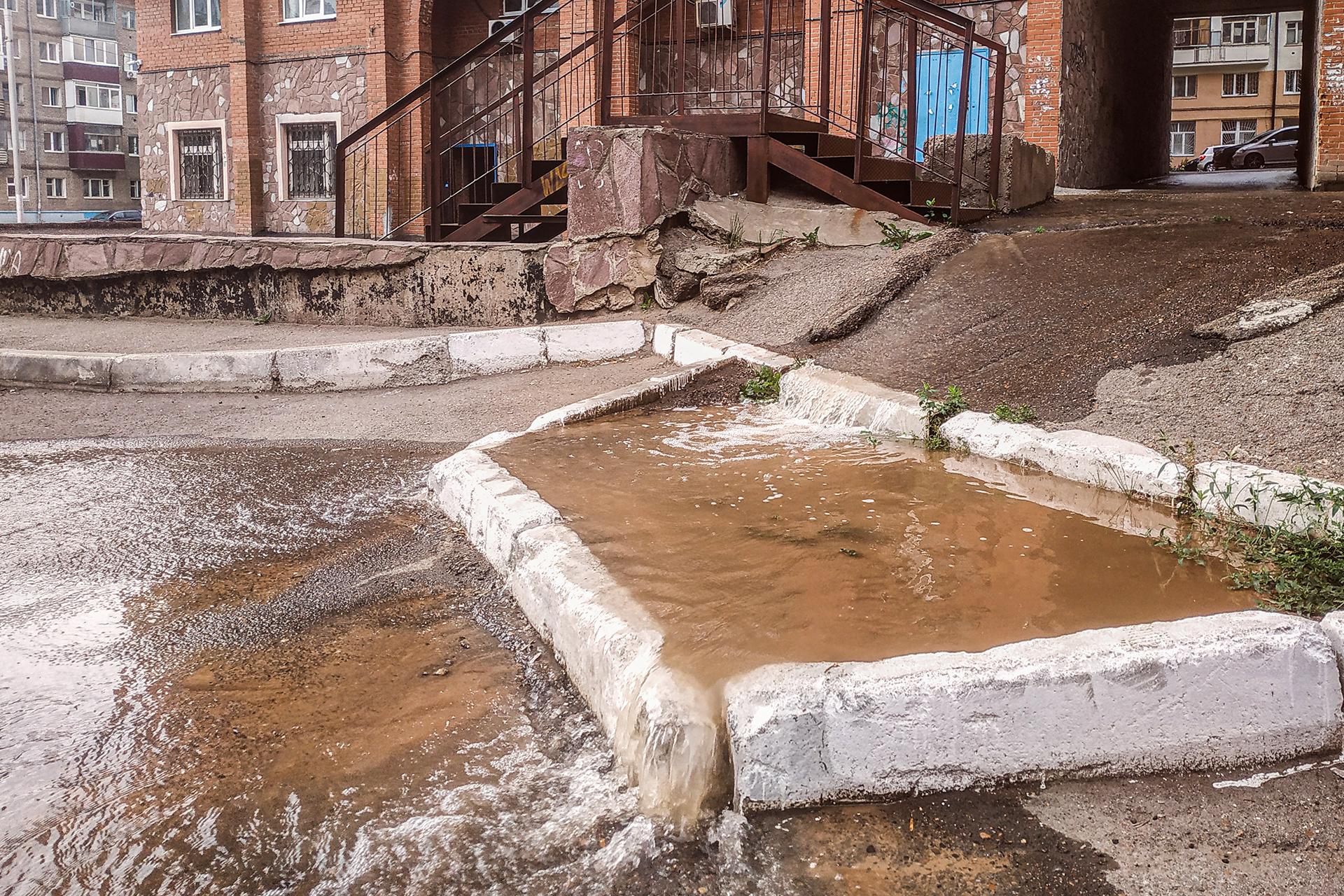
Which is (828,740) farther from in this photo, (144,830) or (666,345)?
(666,345)

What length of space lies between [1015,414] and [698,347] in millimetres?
2587

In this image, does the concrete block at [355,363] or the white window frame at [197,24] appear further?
the white window frame at [197,24]

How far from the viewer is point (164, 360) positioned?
23.4 ft

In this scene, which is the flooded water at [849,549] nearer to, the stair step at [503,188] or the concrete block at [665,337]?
the concrete block at [665,337]

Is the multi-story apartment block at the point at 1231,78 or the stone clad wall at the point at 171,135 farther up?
the multi-story apartment block at the point at 1231,78

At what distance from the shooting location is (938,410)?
454cm

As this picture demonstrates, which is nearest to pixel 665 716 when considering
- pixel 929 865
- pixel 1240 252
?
pixel 929 865

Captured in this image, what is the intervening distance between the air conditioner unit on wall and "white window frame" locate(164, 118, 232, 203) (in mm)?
10728

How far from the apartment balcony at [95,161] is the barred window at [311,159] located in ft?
110

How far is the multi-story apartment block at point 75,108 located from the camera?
46.3m

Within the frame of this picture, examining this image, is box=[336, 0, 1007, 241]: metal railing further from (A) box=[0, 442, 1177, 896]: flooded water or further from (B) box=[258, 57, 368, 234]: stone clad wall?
(A) box=[0, 442, 1177, 896]: flooded water

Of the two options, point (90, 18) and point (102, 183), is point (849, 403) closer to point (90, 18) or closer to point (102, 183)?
point (102, 183)

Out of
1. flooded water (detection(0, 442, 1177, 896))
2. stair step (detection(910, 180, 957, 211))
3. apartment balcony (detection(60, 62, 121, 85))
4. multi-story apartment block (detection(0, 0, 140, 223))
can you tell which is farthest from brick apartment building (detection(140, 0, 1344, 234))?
apartment balcony (detection(60, 62, 121, 85))

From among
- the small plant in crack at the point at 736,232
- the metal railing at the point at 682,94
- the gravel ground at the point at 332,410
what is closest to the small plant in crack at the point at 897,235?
the metal railing at the point at 682,94
